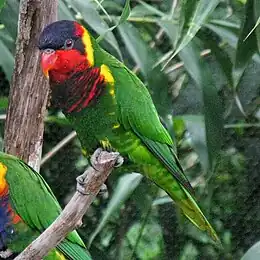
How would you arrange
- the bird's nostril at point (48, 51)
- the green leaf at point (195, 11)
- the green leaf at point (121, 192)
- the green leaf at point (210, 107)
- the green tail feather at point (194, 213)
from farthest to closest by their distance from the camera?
the green leaf at point (121, 192) < the green leaf at point (210, 107) < the green tail feather at point (194, 213) < the green leaf at point (195, 11) < the bird's nostril at point (48, 51)

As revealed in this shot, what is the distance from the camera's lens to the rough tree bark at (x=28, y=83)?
1.09 m

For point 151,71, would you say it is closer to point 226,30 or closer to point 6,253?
point 226,30

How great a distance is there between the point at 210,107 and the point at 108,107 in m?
0.35

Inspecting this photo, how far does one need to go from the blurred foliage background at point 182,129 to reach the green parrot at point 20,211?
20 cm

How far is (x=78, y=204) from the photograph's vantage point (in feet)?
2.98

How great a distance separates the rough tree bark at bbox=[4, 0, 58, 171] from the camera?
109 centimetres

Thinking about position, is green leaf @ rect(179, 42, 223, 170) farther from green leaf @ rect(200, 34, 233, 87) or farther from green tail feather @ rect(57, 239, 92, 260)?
green tail feather @ rect(57, 239, 92, 260)

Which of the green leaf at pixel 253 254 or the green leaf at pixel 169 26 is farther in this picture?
the green leaf at pixel 169 26

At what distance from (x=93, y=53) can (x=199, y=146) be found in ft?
1.38

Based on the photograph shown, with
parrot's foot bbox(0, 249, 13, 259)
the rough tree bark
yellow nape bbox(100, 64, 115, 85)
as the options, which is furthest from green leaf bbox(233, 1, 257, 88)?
parrot's foot bbox(0, 249, 13, 259)

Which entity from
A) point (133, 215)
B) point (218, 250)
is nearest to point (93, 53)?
point (133, 215)

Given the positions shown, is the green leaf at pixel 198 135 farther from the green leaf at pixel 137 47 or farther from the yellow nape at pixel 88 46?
the yellow nape at pixel 88 46

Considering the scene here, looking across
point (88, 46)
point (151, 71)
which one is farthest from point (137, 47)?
point (88, 46)

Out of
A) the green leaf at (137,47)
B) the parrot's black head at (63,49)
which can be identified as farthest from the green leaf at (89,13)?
the parrot's black head at (63,49)
